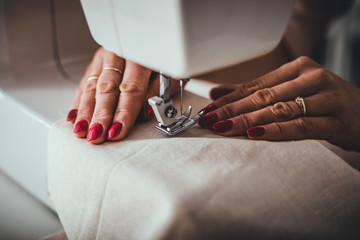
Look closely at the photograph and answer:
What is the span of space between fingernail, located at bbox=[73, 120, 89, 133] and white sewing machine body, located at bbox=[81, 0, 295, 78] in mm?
138

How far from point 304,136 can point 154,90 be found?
311mm

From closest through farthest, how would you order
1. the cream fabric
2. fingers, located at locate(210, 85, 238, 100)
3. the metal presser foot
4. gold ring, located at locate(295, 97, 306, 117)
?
the cream fabric → the metal presser foot → gold ring, located at locate(295, 97, 306, 117) → fingers, located at locate(210, 85, 238, 100)

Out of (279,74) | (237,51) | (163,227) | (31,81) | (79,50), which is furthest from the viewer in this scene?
(79,50)

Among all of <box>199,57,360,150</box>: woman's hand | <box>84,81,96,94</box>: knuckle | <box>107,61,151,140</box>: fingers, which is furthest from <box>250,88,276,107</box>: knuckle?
<box>84,81,96,94</box>: knuckle

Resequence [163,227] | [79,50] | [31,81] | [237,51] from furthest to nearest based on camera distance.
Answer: [79,50], [31,81], [237,51], [163,227]

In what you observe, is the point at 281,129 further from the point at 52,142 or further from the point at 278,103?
the point at 52,142

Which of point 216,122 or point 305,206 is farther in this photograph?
point 216,122

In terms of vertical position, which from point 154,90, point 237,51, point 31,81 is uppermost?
point 237,51

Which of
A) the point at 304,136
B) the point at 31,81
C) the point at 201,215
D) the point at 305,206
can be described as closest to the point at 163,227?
the point at 201,215

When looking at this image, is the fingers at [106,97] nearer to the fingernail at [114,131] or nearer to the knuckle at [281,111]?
the fingernail at [114,131]

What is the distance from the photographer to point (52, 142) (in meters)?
0.53

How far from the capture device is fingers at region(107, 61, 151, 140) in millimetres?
503

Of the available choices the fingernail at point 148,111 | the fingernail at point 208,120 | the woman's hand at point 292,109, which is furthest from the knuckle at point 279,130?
the fingernail at point 148,111

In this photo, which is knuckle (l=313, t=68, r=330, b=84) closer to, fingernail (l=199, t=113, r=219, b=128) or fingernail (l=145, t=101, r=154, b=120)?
fingernail (l=199, t=113, r=219, b=128)
